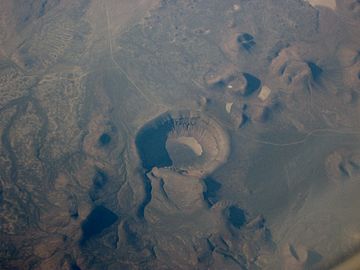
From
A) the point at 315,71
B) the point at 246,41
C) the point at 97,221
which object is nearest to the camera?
the point at 97,221

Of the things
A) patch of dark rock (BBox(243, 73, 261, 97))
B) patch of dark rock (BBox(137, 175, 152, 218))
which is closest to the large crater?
patch of dark rock (BBox(137, 175, 152, 218))

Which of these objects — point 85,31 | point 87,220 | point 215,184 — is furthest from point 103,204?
point 85,31

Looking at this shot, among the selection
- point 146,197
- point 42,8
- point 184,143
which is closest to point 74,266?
point 146,197

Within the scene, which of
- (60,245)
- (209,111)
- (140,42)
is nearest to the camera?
(60,245)

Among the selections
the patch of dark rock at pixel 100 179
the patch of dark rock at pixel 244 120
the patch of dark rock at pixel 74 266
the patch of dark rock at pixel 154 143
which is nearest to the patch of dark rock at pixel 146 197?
the patch of dark rock at pixel 154 143

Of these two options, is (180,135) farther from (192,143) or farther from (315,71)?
(315,71)

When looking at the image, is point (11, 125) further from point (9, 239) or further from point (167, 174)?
point (167, 174)

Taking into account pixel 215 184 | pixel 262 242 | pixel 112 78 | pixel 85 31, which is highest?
pixel 85 31
